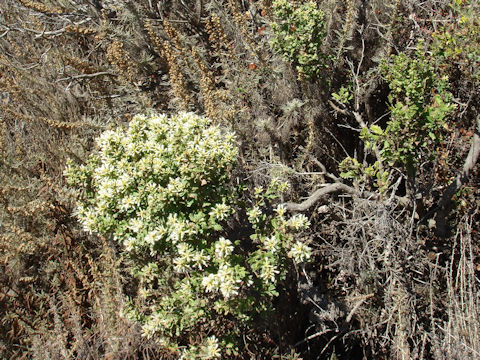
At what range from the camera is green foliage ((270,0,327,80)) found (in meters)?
2.92

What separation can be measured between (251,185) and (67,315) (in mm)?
1752

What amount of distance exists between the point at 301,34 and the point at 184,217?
5.26 feet

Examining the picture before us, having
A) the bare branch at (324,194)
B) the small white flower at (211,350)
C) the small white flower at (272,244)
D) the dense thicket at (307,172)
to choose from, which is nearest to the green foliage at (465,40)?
the dense thicket at (307,172)

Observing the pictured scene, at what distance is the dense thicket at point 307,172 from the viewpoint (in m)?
2.72

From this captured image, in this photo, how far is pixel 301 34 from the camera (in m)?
2.97

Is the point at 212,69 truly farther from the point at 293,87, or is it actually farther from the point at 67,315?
the point at 67,315

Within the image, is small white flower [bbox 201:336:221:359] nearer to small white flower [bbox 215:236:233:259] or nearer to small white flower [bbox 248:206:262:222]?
small white flower [bbox 215:236:233:259]

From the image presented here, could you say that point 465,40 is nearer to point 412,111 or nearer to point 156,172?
point 412,111

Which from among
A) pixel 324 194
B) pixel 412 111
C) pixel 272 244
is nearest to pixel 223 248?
pixel 272 244

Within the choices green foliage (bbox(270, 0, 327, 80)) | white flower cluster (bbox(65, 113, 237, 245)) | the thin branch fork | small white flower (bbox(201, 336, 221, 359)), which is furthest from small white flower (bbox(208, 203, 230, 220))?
the thin branch fork

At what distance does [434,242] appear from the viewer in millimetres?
3109

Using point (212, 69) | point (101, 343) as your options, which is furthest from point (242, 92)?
point (101, 343)

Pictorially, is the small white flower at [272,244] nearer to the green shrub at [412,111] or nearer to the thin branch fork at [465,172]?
the green shrub at [412,111]

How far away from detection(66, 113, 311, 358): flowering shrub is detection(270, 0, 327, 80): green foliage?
3.31ft
